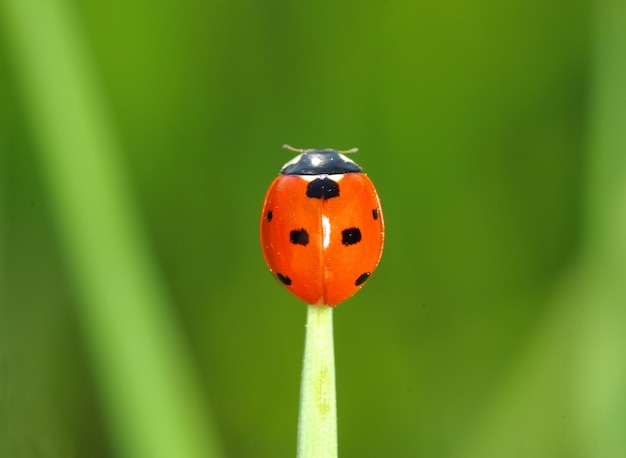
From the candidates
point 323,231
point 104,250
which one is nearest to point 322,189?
point 323,231

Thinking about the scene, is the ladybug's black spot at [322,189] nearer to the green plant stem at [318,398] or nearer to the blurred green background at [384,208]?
the blurred green background at [384,208]

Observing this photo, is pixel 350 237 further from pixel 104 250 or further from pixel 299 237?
pixel 104 250

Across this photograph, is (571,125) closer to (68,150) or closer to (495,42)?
(495,42)

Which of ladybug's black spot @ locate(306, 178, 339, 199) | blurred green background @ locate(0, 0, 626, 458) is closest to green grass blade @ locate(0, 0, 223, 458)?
blurred green background @ locate(0, 0, 626, 458)

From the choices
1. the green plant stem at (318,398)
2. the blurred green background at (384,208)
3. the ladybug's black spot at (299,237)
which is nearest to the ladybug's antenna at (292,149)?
the blurred green background at (384,208)

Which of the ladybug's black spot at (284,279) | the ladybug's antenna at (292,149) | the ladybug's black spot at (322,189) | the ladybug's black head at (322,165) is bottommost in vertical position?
the ladybug's black spot at (284,279)

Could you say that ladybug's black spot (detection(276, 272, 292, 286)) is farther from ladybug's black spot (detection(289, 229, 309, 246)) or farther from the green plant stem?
the green plant stem
